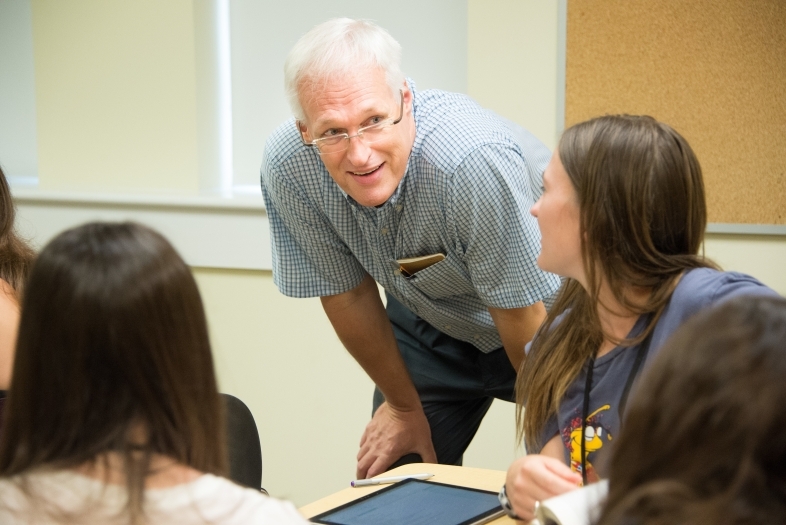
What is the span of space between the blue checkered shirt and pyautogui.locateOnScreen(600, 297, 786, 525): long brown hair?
1.11m

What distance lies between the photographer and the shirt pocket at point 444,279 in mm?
2057

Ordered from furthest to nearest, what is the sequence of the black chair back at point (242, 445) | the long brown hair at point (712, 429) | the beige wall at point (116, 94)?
the beige wall at point (116, 94) < the black chair back at point (242, 445) < the long brown hair at point (712, 429)

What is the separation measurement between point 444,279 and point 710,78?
1.19m

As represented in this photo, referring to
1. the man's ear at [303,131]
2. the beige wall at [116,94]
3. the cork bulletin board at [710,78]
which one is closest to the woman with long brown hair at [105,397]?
the man's ear at [303,131]

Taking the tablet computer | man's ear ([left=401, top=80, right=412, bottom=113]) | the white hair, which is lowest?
the tablet computer

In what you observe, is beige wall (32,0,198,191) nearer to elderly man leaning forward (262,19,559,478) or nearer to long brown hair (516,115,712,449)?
elderly man leaning forward (262,19,559,478)

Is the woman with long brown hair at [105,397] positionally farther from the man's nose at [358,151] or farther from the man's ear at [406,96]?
the man's ear at [406,96]

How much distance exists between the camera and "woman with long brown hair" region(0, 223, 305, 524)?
3.21 feet

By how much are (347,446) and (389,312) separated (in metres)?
1.03

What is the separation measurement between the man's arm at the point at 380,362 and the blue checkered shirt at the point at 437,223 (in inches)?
2.0

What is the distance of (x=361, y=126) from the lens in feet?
6.23

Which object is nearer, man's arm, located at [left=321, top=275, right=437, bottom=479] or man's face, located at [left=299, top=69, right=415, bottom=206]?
man's face, located at [left=299, top=69, right=415, bottom=206]

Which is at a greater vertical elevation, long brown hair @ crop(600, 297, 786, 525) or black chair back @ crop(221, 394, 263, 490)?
long brown hair @ crop(600, 297, 786, 525)

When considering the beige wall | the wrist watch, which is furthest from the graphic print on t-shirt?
the beige wall
